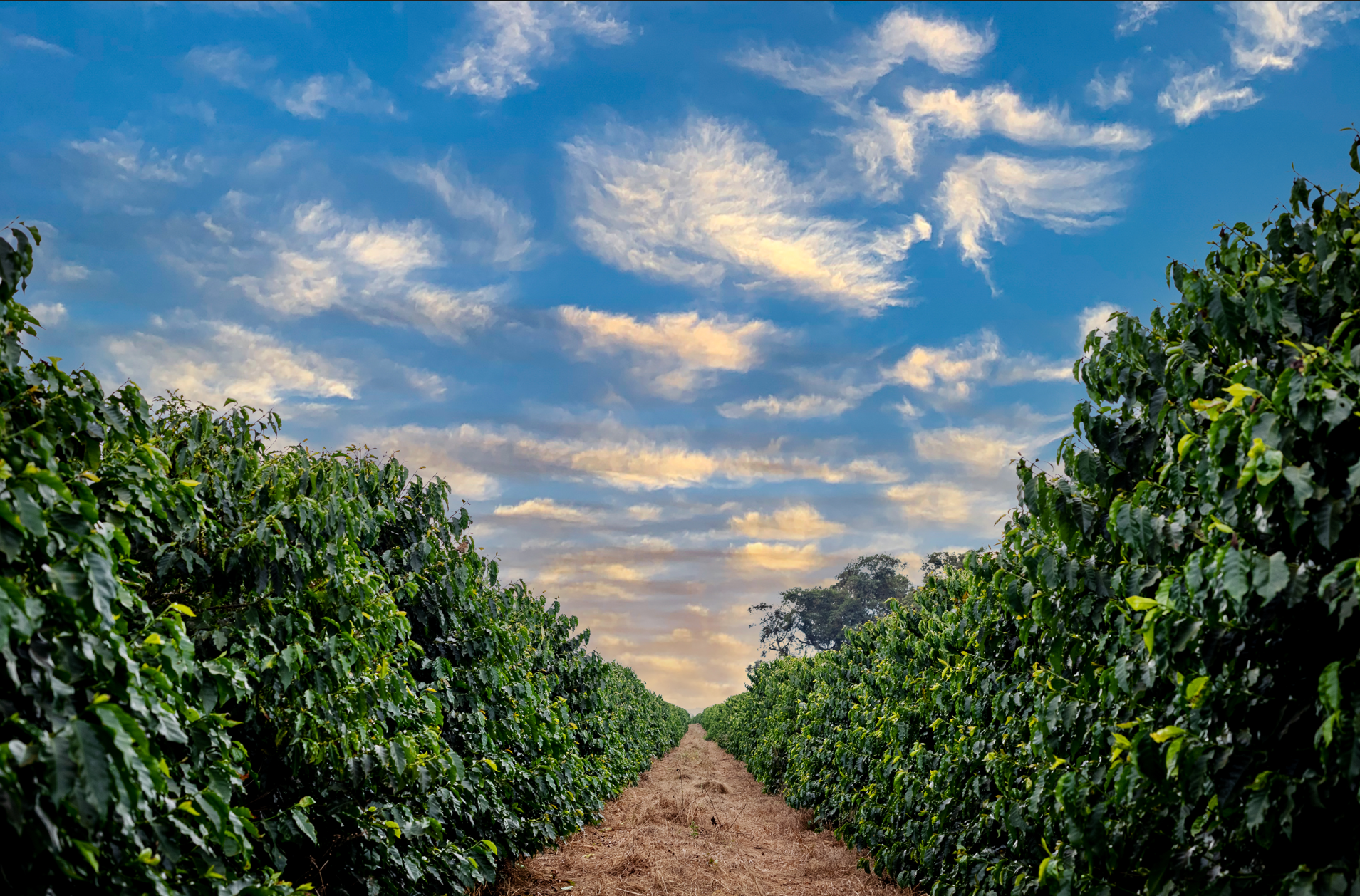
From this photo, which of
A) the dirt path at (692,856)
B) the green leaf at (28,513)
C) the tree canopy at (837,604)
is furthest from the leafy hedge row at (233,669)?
the tree canopy at (837,604)

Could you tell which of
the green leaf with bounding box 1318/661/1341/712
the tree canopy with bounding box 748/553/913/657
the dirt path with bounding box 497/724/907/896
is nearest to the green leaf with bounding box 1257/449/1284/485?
the green leaf with bounding box 1318/661/1341/712

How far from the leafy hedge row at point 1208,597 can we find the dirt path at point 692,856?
3938 millimetres

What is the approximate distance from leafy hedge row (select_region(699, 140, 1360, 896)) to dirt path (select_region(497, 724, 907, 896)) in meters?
3.94

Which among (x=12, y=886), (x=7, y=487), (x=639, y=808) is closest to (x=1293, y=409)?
(x=7, y=487)

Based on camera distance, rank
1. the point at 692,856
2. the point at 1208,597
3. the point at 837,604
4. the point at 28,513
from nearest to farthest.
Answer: the point at 28,513, the point at 1208,597, the point at 692,856, the point at 837,604

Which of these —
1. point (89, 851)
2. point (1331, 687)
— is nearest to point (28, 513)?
point (89, 851)

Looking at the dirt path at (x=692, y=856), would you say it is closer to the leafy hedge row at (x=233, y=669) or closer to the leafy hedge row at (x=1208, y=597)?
the leafy hedge row at (x=233, y=669)

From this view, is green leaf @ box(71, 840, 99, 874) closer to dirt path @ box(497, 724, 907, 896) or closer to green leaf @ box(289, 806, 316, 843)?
green leaf @ box(289, 806, 316, 843)

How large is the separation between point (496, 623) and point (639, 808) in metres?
6.59

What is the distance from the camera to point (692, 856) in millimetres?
10602

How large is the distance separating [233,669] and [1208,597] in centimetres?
511

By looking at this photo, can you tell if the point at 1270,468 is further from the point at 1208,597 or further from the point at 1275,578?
the point at 1208,597

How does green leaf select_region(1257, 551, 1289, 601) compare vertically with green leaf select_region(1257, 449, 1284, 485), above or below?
below

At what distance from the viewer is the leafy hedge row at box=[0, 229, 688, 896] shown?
308 centimetres
